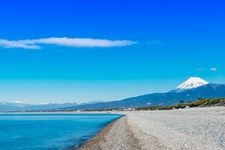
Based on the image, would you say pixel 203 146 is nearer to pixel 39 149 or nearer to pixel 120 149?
pixel 120 149

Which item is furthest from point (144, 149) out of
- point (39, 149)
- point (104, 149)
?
point (39, 149)

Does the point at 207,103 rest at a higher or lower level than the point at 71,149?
higher

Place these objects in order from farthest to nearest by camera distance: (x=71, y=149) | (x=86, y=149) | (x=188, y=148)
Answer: (x=71, y=149), (x=86, y=149), (x=188, y=148)

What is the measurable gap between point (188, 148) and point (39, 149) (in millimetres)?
25092

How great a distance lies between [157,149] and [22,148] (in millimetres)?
25203

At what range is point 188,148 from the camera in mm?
27219

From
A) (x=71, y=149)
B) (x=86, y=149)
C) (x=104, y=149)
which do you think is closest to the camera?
(x=104, y=149)

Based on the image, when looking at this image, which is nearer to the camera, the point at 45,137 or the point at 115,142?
the point at 115,142

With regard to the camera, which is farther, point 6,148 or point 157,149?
point 6,148

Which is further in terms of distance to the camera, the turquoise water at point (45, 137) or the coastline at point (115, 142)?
the turquoise water at point (45, 137)

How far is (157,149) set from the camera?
29188 millimetres

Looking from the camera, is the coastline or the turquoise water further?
the turquoise water

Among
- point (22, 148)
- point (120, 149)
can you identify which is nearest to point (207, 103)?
point (22, 148)

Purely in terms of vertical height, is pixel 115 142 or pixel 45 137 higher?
pixel 45 137
